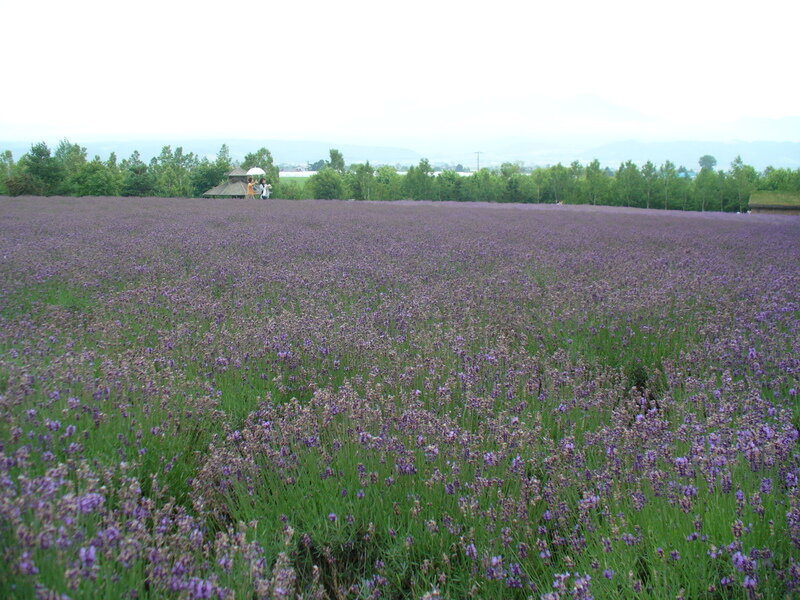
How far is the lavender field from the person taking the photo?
1.68 m

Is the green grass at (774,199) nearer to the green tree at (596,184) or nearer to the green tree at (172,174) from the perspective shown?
the green tree at (596,184)

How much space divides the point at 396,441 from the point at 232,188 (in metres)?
36.9

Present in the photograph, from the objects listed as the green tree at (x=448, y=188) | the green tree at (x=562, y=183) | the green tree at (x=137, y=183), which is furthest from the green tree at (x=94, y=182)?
the green tree at (x=562, y=183)

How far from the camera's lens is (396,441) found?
2.49m

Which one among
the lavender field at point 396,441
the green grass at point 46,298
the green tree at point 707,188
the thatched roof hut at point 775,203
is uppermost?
the green tree at point 707,188

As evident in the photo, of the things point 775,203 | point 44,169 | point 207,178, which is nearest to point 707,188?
point 775,203

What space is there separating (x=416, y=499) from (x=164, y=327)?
319 centimetres

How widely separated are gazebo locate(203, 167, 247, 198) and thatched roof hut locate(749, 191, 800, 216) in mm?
28662

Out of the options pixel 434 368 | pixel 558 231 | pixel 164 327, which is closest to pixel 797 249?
pixel 558 231

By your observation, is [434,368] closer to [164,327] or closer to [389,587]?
[389,587]

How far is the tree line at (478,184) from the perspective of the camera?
31141 mm

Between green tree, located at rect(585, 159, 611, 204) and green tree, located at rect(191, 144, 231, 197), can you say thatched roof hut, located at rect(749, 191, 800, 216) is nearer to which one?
green tree, located at rect(585, 159, 611, 204)

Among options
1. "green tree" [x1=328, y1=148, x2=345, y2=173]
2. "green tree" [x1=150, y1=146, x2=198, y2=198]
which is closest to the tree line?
"green tree" [x1=150, y1=146, x2=198, y2=198]

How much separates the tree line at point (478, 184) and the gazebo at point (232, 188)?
45.3 inches
